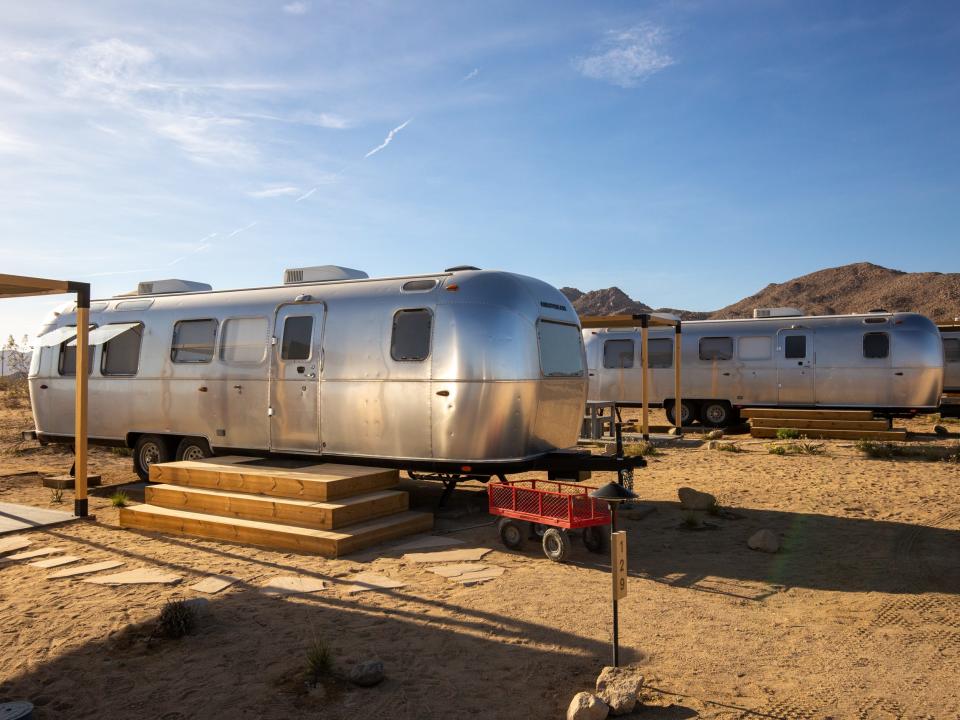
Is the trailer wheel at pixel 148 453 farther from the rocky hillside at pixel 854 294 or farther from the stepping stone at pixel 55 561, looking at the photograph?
the rocky hillside at pixel 854 294

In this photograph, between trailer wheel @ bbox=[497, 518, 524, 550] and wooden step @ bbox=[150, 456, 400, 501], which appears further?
wooden step @ bbox=[150, 456, 400, 501]

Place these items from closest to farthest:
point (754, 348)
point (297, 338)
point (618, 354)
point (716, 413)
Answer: point (297, 338), point (754, 348), point (716, 413), point (618, 354)

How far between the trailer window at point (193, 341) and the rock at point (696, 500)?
21.3ft

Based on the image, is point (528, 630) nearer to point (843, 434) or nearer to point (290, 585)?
point (290, 585)

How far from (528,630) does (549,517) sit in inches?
81.6

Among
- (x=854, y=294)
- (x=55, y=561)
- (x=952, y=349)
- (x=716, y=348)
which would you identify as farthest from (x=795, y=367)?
(x=854, y=294)

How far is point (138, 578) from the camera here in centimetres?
686

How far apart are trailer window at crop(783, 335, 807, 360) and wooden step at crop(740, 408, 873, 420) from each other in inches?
48.3

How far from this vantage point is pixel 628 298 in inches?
3369

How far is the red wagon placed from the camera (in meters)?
7.40

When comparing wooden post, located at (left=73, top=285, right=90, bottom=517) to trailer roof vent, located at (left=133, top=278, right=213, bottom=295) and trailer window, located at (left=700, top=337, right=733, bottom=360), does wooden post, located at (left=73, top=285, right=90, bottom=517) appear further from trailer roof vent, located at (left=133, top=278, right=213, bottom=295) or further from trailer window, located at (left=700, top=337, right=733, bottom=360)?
trailer window, located at (left=700, top=337, right=733, bottom=360)

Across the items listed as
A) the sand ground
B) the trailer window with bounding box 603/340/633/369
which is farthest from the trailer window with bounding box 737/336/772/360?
the sand ground

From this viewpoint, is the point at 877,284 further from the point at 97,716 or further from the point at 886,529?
the point at 97,716

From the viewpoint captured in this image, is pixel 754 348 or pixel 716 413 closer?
pixel 754 348
